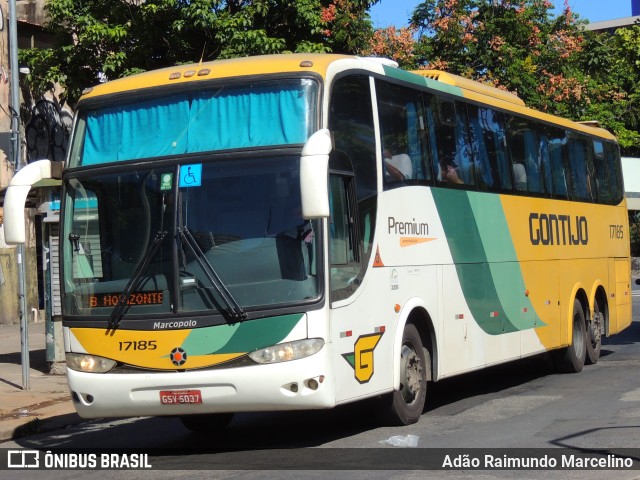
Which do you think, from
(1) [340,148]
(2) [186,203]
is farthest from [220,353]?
(1) [340,148]

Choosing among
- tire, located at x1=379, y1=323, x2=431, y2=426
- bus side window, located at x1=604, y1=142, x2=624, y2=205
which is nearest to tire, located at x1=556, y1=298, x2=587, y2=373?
bus side window, located at x1=604, y1=142, x2=624, y2=205

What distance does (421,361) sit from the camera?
11156mm

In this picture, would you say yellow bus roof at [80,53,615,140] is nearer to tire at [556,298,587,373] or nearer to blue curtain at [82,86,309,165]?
blue curtain at [82,86,309,165]

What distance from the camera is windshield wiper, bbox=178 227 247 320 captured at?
905 cm

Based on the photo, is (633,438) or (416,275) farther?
(416,275)

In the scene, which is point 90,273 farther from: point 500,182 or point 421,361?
point 500,182

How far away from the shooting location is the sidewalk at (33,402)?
A: 40.3ft

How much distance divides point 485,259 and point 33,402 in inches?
236

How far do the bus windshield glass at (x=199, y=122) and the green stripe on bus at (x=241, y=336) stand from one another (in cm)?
155

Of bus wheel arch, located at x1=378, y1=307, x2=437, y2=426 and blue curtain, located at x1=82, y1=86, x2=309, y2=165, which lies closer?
blue curtain, located at x1=82, y1=86, x2=309, y2=165

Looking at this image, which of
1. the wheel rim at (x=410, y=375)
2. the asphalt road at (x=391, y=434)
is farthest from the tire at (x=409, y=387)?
the asphalt road at (x=391, y=434)

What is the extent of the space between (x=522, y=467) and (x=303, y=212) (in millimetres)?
2603

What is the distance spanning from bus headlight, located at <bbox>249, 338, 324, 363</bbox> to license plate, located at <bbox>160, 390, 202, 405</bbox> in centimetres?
60

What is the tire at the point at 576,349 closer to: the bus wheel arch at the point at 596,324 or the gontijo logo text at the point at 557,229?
the bus wheel arch at the point at 596,324
